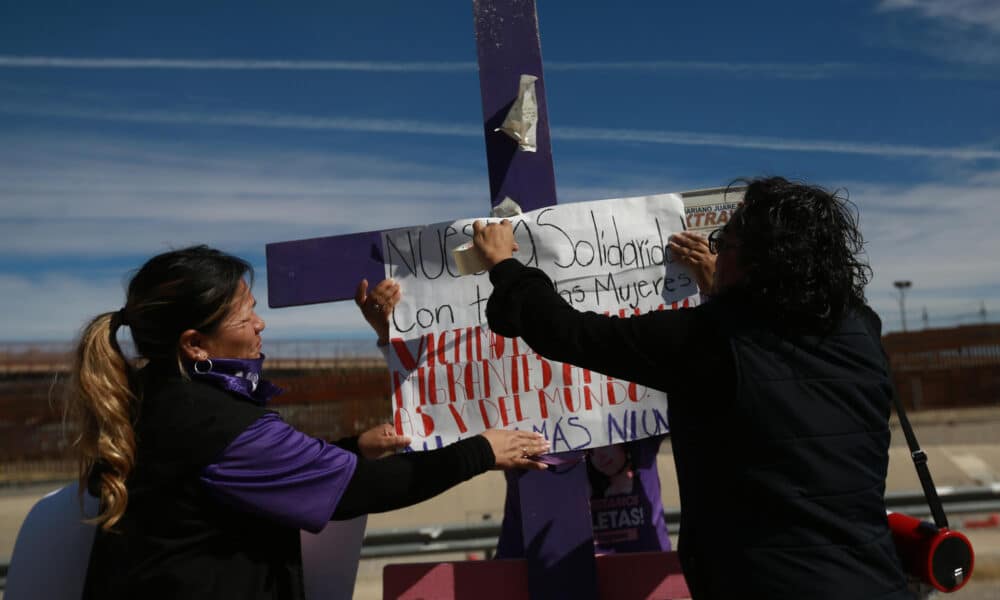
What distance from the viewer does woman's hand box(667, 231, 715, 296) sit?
2559 millimetres

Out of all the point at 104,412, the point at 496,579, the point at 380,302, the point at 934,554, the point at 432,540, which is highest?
the point at 380,302

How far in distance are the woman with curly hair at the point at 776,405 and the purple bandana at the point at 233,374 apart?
2.64 ft

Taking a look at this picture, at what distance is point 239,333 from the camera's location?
2064 millimetres

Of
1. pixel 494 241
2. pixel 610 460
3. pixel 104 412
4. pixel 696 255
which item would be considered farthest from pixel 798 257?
pixel 610 460

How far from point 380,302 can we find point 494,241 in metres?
0.47

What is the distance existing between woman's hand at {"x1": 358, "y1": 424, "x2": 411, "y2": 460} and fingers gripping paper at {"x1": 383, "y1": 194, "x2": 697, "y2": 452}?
0.24 ft

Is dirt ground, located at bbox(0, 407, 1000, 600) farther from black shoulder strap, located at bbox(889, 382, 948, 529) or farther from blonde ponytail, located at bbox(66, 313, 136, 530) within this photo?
blonde ponytail, located at bbox(66, 313, 136, 530)

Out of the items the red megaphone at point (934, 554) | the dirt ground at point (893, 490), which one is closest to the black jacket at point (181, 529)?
the red megaphone at point (934, 554)

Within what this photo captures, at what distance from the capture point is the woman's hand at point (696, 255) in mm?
2559

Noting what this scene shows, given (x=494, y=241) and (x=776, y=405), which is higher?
(x=494, y=241)

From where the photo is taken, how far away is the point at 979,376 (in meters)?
21.7

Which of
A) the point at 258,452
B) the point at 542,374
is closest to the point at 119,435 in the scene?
the point at 258,452

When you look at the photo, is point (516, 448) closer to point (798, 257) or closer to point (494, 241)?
point (494, 241)

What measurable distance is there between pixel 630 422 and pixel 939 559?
0.96 metres
